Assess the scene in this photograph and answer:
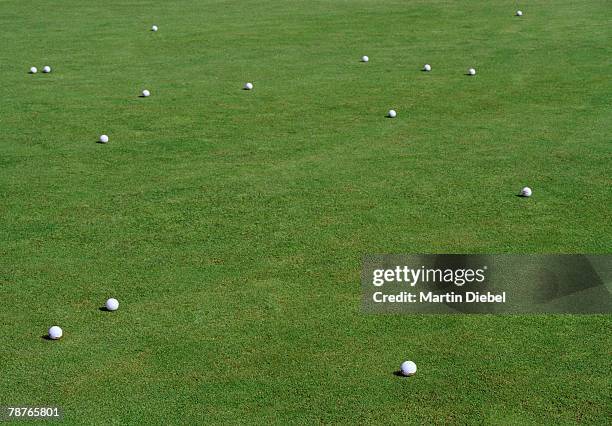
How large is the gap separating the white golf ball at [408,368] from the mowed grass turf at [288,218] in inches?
5.4

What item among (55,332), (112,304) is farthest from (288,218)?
(55,332)

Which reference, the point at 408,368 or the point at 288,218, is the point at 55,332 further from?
the point at 288,218

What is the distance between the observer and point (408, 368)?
966 cm

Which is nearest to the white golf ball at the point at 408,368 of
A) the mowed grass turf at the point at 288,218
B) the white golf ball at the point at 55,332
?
the mowed grass turf at the point at 288,218

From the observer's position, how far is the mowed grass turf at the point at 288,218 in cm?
959

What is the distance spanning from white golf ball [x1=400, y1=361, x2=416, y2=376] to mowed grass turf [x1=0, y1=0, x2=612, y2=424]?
137mm

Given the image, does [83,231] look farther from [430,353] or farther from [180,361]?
[430,353]

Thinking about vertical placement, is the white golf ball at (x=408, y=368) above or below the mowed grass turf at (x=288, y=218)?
above

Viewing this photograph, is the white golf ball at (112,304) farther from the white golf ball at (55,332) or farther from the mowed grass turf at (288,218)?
the white golf ball at (55,332)

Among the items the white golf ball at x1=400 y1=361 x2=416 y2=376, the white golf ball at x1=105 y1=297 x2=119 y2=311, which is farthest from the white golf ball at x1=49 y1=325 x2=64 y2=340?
the white golf ball at x1=400 y1=361 x2=416 y2=376

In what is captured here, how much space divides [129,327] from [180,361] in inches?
46.7

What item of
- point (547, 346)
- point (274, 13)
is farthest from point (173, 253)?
point (274, 13)

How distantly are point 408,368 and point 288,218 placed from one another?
5.07m

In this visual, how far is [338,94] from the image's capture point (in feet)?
72.1
